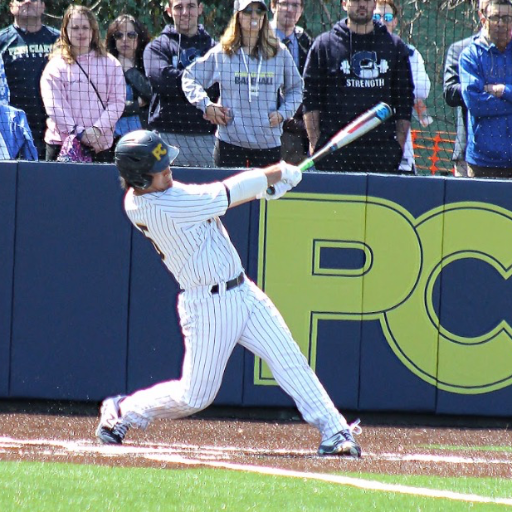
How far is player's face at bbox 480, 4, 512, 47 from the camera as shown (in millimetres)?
8047

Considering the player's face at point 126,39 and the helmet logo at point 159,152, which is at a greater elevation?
the player's face at point 126,39

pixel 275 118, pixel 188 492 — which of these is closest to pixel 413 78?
pixel 275 118

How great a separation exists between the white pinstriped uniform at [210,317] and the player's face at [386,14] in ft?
11.8

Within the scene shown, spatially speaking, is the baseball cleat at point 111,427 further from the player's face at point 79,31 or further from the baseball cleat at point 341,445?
the player's face at point 79,31

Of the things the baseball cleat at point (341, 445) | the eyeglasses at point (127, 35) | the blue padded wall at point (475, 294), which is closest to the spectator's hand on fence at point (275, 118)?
the blue padded wall at point (475, 294)

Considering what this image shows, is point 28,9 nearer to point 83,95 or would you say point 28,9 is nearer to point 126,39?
point 126,39

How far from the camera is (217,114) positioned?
7.86 m

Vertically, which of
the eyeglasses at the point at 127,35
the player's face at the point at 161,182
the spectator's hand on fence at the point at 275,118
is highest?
the eyeglasses at the point at 127,35

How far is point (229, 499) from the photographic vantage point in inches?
173

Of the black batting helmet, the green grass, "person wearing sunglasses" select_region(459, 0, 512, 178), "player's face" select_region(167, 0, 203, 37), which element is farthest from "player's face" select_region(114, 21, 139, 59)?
the green grass

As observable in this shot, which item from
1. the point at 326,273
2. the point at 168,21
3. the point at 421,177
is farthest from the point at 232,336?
the point at 168,21

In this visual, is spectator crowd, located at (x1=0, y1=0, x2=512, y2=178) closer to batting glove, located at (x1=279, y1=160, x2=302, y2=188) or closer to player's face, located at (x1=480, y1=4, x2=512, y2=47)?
player's face, located at (x1=480, y1=4, x2=512, y2=47)

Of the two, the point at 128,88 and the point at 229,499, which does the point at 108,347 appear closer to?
the point at 128,88

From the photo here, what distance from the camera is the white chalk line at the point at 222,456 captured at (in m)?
4.71
